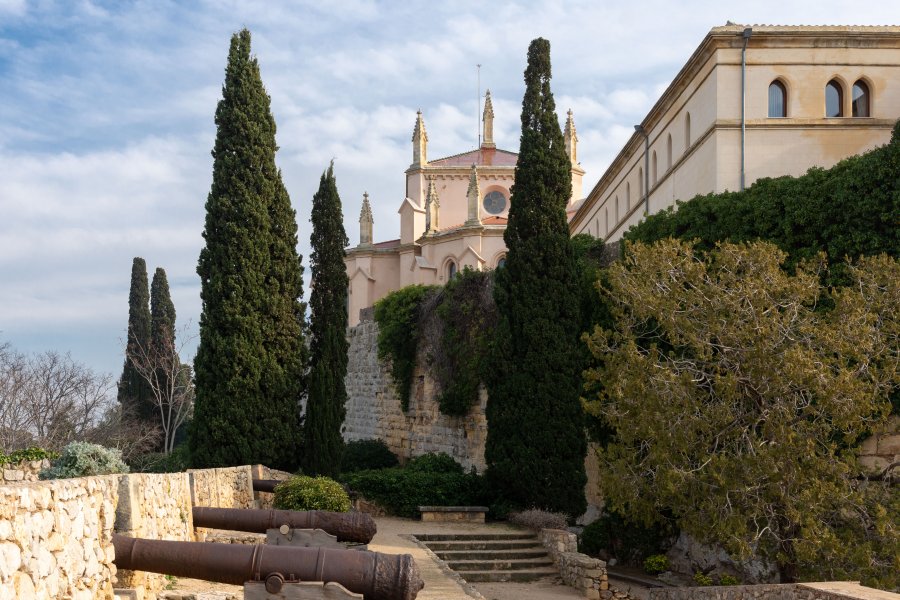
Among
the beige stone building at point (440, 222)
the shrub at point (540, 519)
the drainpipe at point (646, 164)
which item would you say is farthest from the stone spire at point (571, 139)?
the shrub at point (540, 519)

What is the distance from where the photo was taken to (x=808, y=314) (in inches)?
484

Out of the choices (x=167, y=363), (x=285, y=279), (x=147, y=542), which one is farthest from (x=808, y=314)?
(x=167, y=363)

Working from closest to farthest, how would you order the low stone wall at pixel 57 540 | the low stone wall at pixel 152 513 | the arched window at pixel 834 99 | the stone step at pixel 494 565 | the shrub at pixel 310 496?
the low stone wall at pixel 57 540 → the low stone wall at pixel 152 513 → the shrub at pixel 310 496 → the stone step at pixel 494 565 → the arched window at pixel 834 99

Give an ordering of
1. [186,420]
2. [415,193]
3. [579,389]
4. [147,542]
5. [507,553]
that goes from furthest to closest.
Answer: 1. [415,193]
2. [186,420]
3. [579,389]
4. [507,553]
5. [147,542]

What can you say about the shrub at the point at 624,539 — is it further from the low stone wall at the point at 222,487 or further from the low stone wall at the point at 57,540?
the low stone wall at the point at 57,540

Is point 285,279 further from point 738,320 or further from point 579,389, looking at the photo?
point 738,320

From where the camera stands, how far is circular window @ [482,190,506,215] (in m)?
50.9

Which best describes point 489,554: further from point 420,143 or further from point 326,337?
point 420,143

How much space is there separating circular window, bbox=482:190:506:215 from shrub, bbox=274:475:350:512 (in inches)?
1451

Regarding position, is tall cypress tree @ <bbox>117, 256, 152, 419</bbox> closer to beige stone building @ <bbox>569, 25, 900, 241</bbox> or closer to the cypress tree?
the cypress tree

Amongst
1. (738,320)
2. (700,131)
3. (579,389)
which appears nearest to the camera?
(738,320)

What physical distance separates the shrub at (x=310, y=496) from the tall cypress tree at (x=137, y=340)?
67.5ft

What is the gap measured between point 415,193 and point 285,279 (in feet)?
108

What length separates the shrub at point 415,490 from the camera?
19062 millimetres
